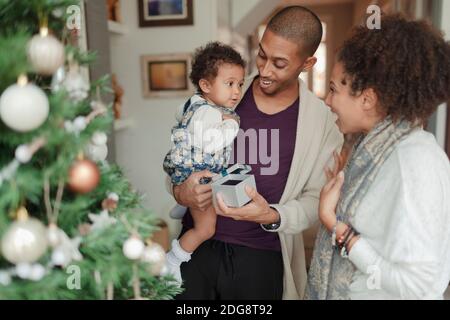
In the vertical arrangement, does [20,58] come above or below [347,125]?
above

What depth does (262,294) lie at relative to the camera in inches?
52.1

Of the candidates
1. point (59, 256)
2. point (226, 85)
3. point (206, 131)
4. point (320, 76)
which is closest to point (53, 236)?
point (59, 256)

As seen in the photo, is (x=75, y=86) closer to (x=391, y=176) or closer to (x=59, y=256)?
(x=59, y=256)

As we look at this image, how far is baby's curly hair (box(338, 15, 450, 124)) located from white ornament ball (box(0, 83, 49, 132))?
26.5 inches

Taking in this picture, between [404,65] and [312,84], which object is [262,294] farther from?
[312,84]

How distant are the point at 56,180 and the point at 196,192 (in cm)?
60

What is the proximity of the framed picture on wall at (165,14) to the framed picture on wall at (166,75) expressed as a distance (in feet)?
0.67

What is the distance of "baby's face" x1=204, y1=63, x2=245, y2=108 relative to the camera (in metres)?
1.28

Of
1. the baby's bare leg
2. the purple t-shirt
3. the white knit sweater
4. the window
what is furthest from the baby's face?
the window

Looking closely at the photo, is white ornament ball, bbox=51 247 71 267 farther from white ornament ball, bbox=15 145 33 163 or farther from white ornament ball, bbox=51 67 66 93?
white ornament ball, bbox=51 67 66 93

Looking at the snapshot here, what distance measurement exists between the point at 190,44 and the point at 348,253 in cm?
206

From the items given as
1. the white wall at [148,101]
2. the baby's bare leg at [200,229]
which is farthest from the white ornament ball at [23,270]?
the white wall at [148,101]

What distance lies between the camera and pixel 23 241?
58 centimetres

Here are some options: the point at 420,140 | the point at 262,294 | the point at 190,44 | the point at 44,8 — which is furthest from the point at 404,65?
the point at 190,44
